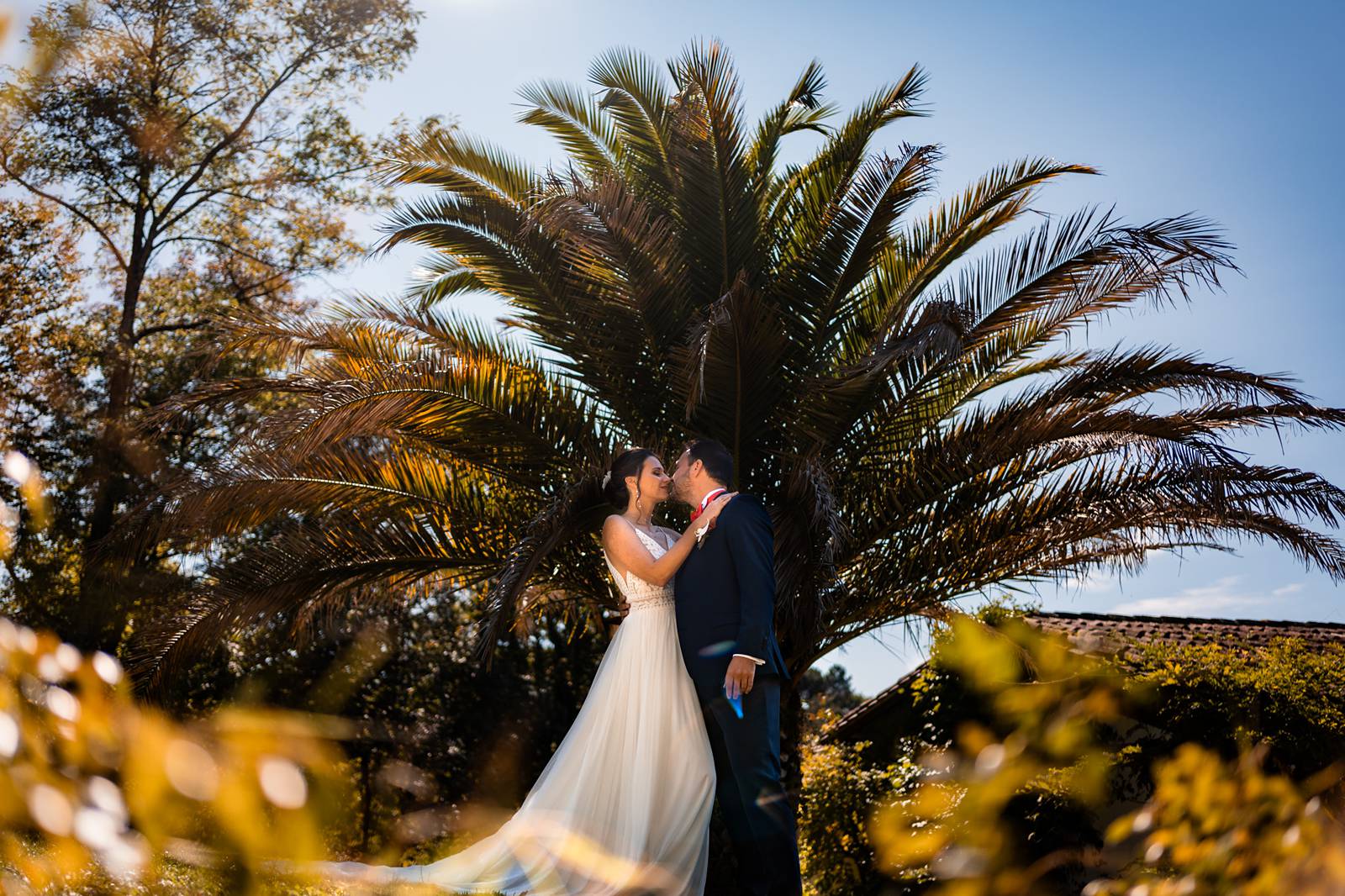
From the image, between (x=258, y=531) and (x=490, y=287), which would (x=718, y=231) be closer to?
(x=490, y=287)

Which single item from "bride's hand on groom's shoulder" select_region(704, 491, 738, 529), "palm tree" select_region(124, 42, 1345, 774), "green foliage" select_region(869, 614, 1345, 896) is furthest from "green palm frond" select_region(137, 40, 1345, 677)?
"green foliage" select_region(869, 614, 1345, 896)

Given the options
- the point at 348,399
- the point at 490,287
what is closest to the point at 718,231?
the point at 490,287

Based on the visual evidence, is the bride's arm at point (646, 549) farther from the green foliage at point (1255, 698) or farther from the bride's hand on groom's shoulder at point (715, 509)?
→ the green foliage at point (1255, 698)

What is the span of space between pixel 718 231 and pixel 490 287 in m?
2.11

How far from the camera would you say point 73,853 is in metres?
0.94

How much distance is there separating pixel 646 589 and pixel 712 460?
794 millimetres

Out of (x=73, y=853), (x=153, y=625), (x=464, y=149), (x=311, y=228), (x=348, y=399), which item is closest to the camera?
(x=73, y=853)

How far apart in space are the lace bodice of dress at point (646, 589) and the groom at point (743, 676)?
0.60 ft

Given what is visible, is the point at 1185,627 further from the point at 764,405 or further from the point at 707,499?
the point at 707,499

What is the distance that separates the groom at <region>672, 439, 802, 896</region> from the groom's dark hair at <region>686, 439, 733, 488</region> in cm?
16

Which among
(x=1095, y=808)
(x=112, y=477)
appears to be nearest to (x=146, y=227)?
(x=112, y=477)

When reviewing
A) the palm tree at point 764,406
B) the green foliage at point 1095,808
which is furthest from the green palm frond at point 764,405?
the green foliage at point 1095,808

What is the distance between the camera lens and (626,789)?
19.1 feet

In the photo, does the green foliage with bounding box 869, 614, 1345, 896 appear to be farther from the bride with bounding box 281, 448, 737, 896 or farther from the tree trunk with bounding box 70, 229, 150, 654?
the tree trunk with bounding box 70, 229, 150, 654
